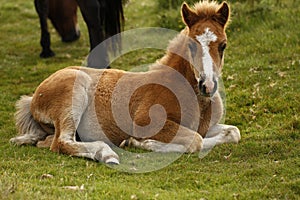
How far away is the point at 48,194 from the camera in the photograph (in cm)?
526

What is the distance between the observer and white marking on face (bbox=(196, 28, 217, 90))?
6.16 metres

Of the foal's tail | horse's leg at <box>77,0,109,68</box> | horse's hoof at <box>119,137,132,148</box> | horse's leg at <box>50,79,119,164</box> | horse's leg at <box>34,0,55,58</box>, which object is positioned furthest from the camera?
horse's leg at <box>34,0,55,58</box>

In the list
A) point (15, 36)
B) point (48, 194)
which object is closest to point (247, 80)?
point (48, 194)

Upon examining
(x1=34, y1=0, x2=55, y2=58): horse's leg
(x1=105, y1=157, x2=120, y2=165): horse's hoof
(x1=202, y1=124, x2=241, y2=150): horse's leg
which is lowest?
(x1=34, y1=0, x2=55, y2=58): horse's leg

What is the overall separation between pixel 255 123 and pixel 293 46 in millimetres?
3654

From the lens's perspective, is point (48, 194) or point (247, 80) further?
point (247, 80)

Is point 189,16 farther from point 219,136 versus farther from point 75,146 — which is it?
point 75,146

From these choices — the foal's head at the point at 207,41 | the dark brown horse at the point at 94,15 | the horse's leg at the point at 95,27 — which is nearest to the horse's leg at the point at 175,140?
the foal's head at the point at 207,41

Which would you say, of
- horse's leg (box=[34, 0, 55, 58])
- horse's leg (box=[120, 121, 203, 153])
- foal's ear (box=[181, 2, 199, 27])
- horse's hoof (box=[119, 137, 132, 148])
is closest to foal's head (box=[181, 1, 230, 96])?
foal's ear (box=[181, 2, 199, 27])

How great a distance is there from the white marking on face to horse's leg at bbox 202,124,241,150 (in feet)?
3.05

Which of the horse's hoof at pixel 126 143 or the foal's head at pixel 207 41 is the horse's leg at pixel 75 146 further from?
the foal's head at pixel 207 41

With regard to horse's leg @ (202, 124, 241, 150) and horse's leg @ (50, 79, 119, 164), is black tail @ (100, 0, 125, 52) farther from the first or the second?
horse's leg @ (202, 124, 241, 150)

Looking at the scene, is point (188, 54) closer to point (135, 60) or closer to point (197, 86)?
point (197, 86)

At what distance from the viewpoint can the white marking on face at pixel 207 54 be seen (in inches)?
243
